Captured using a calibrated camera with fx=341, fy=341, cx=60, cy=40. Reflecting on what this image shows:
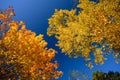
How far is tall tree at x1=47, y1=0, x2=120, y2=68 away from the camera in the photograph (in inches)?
1024

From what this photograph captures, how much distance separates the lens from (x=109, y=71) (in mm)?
33594

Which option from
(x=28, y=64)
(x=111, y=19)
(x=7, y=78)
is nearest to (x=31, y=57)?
(x=28, y=64)

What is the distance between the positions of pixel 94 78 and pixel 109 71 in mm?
1666

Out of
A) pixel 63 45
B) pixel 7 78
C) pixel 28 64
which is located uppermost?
pixel 63 45

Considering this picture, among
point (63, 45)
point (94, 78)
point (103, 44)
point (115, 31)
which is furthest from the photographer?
point (94, 78)

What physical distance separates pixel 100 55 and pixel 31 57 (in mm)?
6215

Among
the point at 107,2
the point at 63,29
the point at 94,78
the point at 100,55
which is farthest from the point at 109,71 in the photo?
the point at 107,2

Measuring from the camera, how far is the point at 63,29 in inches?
1148

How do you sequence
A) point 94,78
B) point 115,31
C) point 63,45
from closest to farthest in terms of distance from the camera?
point 115,31
point 63,45
point 94,78

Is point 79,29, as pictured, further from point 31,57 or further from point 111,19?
point 31,57

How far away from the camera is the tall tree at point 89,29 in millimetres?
26016

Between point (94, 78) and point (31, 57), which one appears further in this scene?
point (94, 78)

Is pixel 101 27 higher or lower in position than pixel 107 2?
lower

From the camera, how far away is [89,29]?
88.0 feet
